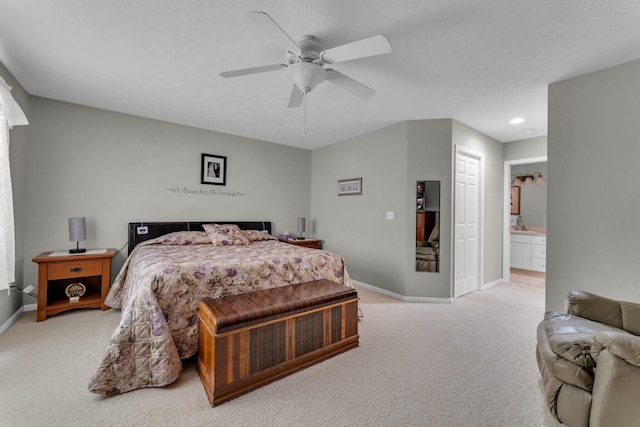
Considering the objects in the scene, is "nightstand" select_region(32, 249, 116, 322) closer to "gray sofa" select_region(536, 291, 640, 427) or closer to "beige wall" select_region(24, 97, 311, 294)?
"beige wall" select_region(24, 97, 311, 294)

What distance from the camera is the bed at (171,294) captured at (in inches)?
72.2

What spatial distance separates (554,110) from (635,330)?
2.00 metres

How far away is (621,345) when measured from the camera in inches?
49.8

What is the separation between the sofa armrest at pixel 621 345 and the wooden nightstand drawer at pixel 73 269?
4.23 metres

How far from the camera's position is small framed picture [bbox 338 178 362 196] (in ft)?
15.0

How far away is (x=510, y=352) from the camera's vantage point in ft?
7.88

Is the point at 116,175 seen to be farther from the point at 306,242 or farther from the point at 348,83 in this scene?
the point at 348,83

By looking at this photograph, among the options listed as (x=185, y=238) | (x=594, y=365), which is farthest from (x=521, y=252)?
(x=185, y=238)

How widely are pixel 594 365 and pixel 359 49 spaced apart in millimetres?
2187

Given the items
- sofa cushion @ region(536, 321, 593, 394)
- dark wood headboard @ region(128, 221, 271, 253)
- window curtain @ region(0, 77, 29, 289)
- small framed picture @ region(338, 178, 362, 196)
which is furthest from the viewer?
small framed picture @ region(338, 178, 362, 196)

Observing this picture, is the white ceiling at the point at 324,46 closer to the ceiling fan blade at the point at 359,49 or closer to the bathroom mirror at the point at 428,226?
the ceiling fan blade at the point at 359,49

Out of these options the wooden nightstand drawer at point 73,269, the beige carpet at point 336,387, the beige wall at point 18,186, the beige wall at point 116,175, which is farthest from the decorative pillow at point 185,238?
the beige wall at point 18,186

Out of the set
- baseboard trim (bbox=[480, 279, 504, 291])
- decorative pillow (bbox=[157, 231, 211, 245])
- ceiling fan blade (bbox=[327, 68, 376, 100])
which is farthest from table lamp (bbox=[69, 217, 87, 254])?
baseboard trim (bbox=[480, 279, 504, 291])

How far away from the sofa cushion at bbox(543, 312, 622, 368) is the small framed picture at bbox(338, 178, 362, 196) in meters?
3.01
